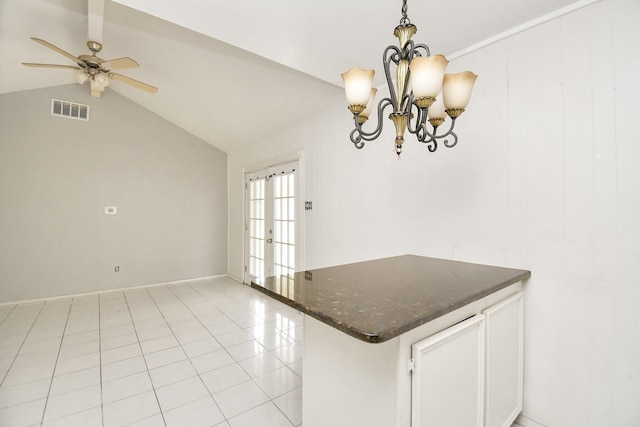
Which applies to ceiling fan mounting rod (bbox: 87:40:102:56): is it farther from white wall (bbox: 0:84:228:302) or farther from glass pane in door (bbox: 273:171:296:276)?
glass pane in door (bbox: 273:171:296:276)

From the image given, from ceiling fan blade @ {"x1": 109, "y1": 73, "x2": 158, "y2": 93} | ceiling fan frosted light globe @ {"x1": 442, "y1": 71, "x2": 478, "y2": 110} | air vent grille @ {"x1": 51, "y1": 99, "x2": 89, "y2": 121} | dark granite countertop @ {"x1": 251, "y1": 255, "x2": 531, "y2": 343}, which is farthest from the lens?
air vent grille @ {"x1": 51, "y1": 99, "x2": 89, "y2": 121}

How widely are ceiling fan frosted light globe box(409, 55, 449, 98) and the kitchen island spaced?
2.77ft

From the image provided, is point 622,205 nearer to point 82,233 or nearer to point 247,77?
point 247,77

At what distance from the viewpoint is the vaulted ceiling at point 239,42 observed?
1.64 m

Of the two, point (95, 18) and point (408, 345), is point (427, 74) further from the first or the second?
point (95, 18)

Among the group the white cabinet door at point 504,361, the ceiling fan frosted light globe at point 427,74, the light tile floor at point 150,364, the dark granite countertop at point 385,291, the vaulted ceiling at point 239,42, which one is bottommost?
the light tile floor at point 150,364

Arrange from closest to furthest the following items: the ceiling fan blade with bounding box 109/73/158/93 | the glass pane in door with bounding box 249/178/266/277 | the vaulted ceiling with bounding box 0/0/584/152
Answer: the vaulted ceiling with bounding box 0/0/584/152 → the ceiling fan blade with bounding box 109/73/158/93 → the glass pane in door with bounding box 249/178/266/277

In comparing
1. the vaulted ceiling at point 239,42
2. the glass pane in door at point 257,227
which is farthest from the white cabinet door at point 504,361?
the glass pane in door at point 257,227

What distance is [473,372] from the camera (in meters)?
1.26

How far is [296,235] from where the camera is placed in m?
3.82

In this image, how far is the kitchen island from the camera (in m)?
0.98

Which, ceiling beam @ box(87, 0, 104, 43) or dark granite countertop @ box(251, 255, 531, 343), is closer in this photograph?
dark granite countertop @ box(251, 255, 531, 343)

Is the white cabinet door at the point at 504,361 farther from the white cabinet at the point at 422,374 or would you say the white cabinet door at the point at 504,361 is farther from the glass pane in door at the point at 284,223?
the glass pane in door at the point at 284,223

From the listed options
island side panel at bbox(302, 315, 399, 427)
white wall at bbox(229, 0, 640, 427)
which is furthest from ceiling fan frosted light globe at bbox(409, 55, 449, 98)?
white wall at bbox(229, 0, 640, 427)
